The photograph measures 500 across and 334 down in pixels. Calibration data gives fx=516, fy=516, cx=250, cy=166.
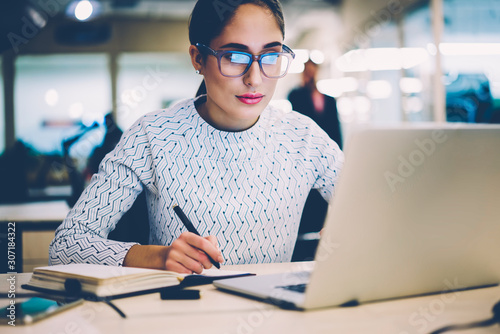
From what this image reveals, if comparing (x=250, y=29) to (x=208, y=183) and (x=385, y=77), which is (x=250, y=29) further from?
(x=385, y=77)

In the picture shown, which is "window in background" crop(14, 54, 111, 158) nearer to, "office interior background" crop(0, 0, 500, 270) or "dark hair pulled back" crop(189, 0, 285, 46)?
"office interior background" crop(0, 0, 500, 270)

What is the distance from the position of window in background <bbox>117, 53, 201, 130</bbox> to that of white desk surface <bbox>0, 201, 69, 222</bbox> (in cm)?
630

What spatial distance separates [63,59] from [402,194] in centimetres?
898

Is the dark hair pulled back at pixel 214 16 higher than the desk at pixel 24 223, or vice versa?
the dark hair pulled back at pixel 214 16

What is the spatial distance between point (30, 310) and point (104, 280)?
0.43ft

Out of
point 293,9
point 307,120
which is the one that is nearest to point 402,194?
point 307,120

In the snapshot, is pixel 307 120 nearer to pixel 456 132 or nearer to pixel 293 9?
pixel 456 132

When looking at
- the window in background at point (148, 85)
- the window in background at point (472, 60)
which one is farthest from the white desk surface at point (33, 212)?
the window in background at point (148, 85)

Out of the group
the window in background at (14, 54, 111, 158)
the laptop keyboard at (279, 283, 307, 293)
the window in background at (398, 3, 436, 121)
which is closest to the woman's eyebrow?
the laptop keyboard at (279, 283, 307, 293)

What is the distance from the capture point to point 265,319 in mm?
752

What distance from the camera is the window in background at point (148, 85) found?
29.7ft

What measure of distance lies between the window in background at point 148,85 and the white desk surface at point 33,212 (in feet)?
20.7

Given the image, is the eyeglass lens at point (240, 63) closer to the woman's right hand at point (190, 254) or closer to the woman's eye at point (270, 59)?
the woman's eye at point (270, 59)

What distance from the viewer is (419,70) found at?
5.99 meters
